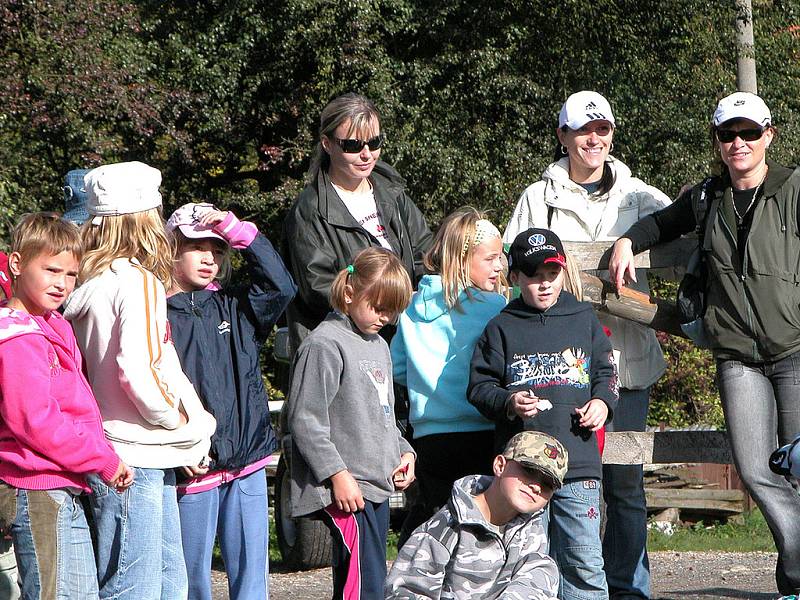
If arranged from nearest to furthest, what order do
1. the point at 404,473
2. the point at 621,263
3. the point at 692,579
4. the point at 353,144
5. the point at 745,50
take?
the point at 404,473, the point at 621,263, the point at 353,144, the point at 692,579, the point at 745,50

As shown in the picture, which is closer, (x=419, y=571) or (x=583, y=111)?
(x=419, y=571)

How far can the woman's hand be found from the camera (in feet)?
17.0

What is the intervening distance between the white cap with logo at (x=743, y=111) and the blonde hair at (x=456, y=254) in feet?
3.58

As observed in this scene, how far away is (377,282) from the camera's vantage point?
4.63m

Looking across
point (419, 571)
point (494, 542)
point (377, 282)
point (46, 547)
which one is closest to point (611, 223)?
point (377, 282)

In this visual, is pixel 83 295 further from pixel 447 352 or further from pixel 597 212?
pixel 597 212

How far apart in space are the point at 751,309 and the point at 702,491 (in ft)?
26.9

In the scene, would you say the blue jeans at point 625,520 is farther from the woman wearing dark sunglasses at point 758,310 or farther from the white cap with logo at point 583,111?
the white cap with logo at point 583,111

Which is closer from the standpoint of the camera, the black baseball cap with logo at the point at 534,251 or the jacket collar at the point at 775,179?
the black baseball cap with logo at the point at 534,251

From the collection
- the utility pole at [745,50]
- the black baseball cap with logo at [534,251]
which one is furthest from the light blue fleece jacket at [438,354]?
the utility pole at [745,50]

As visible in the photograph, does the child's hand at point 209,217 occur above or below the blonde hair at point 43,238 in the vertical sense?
above

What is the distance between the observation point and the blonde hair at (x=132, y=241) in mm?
4348

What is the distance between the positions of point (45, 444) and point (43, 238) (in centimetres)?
69

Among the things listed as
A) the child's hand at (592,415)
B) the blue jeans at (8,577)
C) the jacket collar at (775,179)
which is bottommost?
the blue jeans at (8,577)
